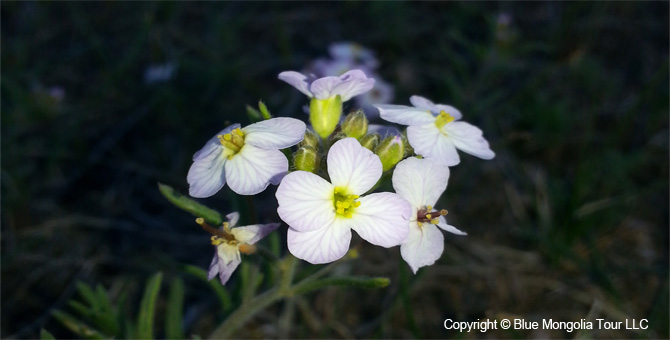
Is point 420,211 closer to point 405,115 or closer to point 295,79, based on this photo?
point 405,115

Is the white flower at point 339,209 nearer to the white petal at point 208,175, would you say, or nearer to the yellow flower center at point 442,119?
the white petal at point 208,175

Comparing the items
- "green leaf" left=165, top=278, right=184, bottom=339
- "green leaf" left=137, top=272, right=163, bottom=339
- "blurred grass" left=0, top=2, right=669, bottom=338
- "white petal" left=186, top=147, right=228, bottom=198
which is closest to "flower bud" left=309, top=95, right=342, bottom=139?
"white petal" left=186, top=147, right=228, bottom=198

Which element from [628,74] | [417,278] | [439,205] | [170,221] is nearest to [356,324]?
[417,278]

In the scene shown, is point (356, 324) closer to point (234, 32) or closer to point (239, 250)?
point (239, 250)

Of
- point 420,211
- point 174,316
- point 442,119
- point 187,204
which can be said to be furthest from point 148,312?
point 442,119

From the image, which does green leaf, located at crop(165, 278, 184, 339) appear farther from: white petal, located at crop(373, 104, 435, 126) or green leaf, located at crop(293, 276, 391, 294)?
white petal, located at crop(373, 104, 435, 126)
